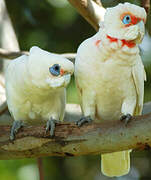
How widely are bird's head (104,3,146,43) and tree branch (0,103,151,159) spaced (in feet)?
2.02

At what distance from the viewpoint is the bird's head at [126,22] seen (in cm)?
319

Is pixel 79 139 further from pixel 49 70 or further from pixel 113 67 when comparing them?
pixel 113 67

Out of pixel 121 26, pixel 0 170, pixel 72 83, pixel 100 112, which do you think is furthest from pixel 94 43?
pixel 0 170

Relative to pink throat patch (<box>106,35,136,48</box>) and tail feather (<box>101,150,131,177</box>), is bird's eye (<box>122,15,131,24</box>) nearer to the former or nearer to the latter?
pink throat patch (<box>106,35,136,48</box>)

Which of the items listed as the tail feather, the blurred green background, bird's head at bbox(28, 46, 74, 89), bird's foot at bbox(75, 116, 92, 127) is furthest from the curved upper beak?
the blurred green background

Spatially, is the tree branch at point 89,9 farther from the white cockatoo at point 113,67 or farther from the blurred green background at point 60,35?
the blurred green background at point 60,35

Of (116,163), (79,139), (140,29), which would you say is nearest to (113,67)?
(140,29)

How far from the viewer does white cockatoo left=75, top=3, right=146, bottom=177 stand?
3.22 meters

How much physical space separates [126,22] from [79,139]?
34.1 inches

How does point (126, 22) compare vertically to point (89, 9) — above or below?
above

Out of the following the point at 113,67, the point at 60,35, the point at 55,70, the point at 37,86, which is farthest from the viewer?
the point at 60,35

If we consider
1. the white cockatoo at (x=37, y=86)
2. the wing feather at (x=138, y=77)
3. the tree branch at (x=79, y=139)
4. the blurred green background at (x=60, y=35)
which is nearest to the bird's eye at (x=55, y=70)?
the white cockatoo at (x=37, y=86)

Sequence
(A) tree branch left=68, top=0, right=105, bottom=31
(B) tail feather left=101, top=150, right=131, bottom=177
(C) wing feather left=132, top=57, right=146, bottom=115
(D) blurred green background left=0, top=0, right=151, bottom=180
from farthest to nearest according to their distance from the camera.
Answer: (D) blurred green background left=0, top=0, right=151, bottom=180
(A) tree branch left=68, top=0, right=105, bottom=31
(B) tail feather left=101, top=150, right=131, bottom=177
(C) wing feather left=132, top=57, right=146, bottom=115

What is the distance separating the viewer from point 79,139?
3006 mm
